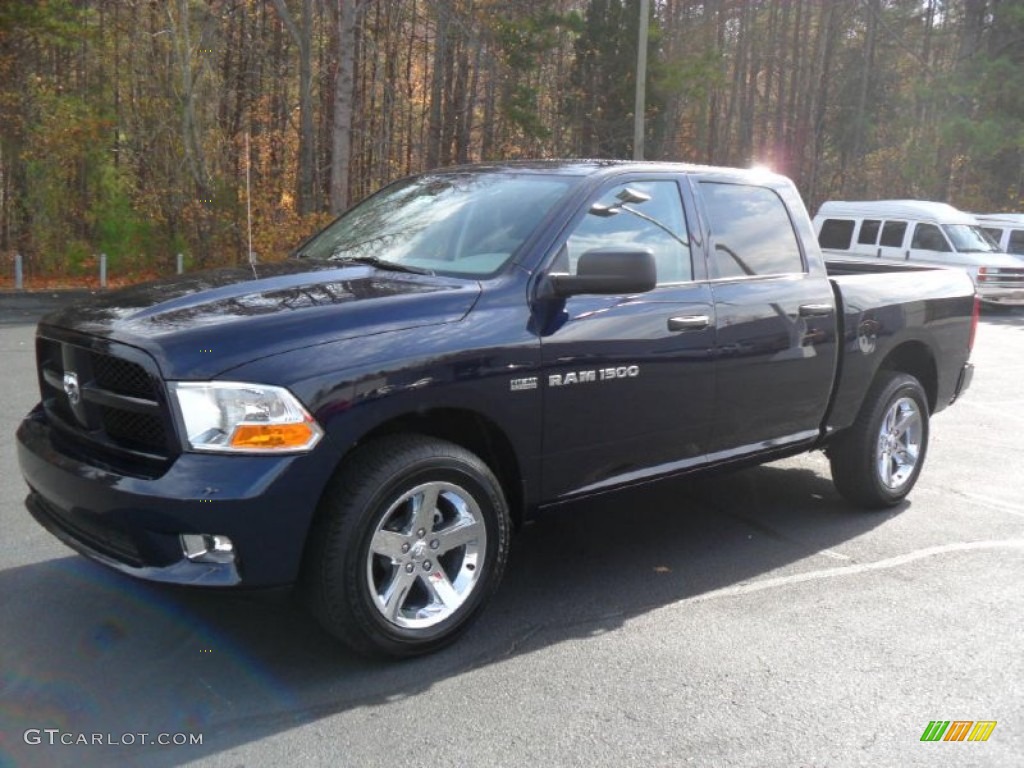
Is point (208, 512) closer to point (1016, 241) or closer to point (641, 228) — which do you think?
point (641, 228)

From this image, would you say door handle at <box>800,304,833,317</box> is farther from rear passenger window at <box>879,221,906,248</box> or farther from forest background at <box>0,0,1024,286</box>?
forest background at <box>0,0,1024,286</box>

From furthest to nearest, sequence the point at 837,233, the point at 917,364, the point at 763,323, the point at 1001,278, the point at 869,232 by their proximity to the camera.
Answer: the point at 837,233
the point at 869,232
the point at 1001,278
the point at 917,364
the point at 763,323

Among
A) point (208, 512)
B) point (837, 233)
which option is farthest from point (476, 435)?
point (837, 233)

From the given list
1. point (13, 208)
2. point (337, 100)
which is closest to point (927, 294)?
point (337, 100)

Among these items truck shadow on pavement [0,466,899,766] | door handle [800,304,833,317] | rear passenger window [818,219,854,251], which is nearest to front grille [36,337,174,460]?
truck shadow on pavement [0,466,899,766]

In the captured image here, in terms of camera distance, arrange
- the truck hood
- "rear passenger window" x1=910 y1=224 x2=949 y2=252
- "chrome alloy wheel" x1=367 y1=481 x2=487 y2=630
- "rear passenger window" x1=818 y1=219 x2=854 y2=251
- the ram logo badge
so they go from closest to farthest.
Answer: the truck hood, "chrome alloy wheel" x1=367 y1=481 x2=487 y2=630, the ram logo badge, "rear passenger window" x1=910 y1=224 x2=949 y2=252, "rear passenger window" x1=818 y1=219 x2=854 y2=251

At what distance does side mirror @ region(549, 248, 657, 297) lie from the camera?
3.88 meters

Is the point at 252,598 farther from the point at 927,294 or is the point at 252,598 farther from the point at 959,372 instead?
the point at 959,372

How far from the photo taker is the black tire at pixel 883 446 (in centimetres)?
569

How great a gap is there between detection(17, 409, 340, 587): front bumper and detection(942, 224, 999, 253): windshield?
724 inches

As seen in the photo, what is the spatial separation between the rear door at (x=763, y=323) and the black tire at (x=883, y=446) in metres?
0.48

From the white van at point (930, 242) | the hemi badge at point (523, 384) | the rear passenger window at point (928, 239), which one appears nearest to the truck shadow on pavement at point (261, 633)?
the hemi badge at point (523, 384)

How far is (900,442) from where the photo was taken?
6012mm

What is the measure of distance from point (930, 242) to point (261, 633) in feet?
59.4
